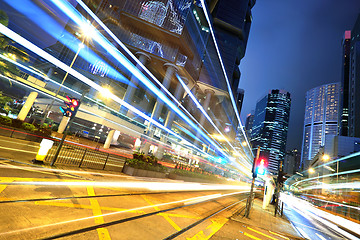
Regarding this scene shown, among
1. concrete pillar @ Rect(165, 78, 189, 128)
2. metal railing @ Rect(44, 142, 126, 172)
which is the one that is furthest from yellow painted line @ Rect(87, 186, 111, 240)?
concrete pillar @ Rect(165, 78, 189, 128)

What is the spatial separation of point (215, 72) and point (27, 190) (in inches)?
2764

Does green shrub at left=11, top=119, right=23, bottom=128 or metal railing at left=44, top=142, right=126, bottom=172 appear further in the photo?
green shrub at left=11, top=119, right=23, bottom=128

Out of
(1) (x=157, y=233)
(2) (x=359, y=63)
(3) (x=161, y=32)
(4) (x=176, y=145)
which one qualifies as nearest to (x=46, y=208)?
(1) (x=157, y=233)

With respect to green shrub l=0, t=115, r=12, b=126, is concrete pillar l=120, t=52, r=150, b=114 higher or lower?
higher

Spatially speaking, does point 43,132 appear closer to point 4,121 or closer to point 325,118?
point 4,121

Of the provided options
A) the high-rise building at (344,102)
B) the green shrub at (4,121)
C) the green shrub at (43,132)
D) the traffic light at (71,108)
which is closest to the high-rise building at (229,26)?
the green shrub at (43,132)

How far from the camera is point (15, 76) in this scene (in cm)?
2917

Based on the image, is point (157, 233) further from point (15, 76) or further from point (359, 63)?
point (359, 63)

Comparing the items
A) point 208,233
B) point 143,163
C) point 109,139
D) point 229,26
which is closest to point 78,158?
point 143,163

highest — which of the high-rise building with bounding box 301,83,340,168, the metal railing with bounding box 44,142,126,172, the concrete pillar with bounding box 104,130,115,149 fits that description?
the high-rise building with bounding box 301,83,340,168

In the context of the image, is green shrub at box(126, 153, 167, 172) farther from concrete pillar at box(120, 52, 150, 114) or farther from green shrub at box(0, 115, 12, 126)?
concrete pillar at box(120, 52, 150, 114)

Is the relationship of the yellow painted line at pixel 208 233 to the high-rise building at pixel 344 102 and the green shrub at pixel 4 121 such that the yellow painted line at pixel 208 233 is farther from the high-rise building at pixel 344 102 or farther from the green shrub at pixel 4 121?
the high-rise building at pixel 344 102

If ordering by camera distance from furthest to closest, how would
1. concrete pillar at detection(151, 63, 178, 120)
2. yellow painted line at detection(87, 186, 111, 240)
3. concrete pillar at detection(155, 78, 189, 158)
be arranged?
1. concrete pillar at detection(151, 63, 178, 120)
2. concrete pillar at detection(155, 78, 189, 158)
3. yellow painted line at detection(87, 186, 111, 240)

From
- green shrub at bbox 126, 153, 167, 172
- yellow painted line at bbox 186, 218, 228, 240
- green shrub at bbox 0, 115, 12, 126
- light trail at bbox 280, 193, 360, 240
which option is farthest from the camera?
green shrub at bbox 0, 115, 12, 126
